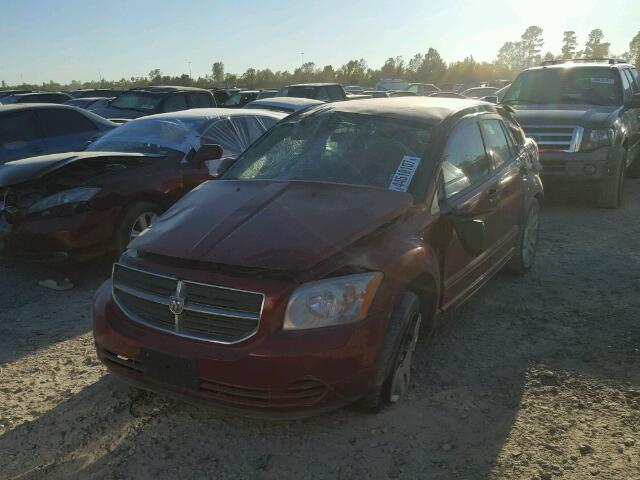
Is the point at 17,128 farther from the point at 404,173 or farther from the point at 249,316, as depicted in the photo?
the point at 249,316

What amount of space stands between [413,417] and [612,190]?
6.37m

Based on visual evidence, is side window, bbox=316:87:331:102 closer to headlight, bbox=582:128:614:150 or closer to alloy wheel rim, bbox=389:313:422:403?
headlight, bbox=582:128:614:150

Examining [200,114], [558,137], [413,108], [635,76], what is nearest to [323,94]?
[635,76]

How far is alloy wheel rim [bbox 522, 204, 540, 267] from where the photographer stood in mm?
5496

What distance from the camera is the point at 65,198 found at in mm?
5238

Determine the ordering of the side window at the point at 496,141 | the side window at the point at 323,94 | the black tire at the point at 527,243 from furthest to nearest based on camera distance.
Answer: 1. the side window at the point at 323,94
2. the black tire at the point at 527,243
3. the side window at the point at 496,141

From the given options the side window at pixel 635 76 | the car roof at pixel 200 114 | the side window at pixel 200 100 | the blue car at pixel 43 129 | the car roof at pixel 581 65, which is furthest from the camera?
the side window at pixel 200 100

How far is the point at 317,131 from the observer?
14.1 feet

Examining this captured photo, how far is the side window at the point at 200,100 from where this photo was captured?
46.3 ft

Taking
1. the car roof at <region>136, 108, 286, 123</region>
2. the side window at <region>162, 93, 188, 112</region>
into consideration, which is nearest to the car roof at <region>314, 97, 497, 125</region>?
the car roof at <region>136, 108, 286, 123</region>

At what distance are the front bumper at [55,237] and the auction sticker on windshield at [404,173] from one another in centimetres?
286

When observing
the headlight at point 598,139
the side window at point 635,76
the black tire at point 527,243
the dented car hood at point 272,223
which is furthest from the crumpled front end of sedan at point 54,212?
the side window at point 635,76

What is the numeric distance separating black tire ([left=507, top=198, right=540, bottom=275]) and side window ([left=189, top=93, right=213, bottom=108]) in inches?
397

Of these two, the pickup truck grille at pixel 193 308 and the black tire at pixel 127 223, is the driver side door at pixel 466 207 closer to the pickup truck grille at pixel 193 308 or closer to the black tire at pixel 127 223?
the pickup truck grille at pixel 193 308
